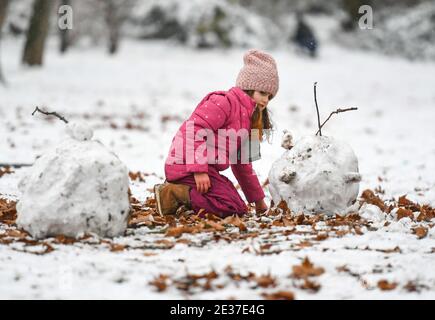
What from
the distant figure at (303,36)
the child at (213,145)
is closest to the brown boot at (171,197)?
the child at (213,145)

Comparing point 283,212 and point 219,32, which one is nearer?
point 283,212

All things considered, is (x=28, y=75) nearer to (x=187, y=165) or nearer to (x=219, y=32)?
(x=219, y=32)

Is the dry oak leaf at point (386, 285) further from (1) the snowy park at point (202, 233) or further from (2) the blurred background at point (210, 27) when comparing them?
(2) the blurred background at point (210, 27)

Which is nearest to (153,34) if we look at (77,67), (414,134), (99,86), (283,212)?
(77,67)

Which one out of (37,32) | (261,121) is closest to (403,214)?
(261,121)

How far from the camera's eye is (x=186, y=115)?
42.9ft

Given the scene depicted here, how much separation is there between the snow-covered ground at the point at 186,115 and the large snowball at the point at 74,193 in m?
0.16

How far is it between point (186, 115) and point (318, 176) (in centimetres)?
905

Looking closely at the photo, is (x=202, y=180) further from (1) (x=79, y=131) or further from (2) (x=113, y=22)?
(2) (x=113, y=22)

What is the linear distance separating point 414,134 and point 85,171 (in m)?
9.27

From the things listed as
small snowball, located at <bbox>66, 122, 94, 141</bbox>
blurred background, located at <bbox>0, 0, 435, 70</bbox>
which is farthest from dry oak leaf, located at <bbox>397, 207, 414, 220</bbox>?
blurred background, located at <bbox>0, 0, 435, 70</bbox>

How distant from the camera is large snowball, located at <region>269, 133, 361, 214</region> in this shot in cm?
425

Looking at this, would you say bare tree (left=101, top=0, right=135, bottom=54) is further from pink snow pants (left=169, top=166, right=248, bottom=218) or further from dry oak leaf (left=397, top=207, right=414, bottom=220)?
dry oak leaf (left=397, top=207, right=414, bottom=220)

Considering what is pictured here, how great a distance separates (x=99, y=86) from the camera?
16172 mm
